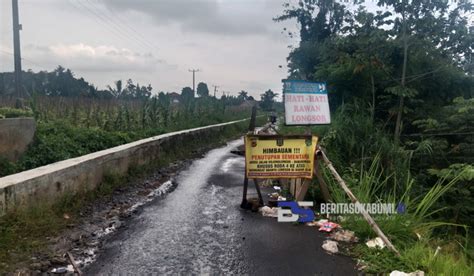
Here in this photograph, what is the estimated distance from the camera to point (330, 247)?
172 inches

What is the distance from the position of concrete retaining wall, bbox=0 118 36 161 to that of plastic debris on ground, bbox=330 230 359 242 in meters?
5.86

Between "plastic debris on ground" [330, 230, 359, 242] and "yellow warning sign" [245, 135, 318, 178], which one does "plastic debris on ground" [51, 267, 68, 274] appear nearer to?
"yellow warning sign" [245, 135, 318, 178]

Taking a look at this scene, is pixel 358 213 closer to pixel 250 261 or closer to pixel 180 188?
pixel 250 261

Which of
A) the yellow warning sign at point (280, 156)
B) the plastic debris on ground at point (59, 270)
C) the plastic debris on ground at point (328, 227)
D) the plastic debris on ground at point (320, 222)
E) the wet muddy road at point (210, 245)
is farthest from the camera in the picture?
the yellow warning sign at point (280, 156)

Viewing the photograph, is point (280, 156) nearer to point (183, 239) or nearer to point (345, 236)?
point (345, 236)

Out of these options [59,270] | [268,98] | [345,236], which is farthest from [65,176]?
[268,98]

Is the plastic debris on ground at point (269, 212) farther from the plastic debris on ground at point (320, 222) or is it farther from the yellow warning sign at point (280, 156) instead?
the plastic debris on ground at point (320, 222)

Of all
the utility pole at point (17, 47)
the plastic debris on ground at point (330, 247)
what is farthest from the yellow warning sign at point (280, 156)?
the utility pole at point (17, 47)

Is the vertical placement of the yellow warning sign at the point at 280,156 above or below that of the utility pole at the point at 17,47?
below

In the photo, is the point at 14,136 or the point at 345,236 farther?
the point at 14,136

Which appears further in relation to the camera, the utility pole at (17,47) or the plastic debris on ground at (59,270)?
the utility pole at (17,47)

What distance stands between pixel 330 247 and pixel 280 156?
Answer: 181cm

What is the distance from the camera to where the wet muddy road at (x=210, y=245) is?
3.80 m

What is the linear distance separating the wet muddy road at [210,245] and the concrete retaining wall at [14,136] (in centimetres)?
290
